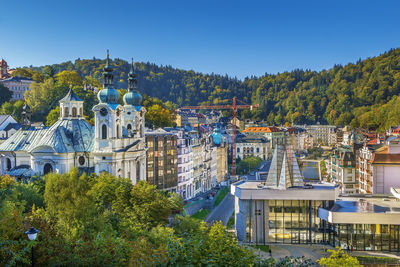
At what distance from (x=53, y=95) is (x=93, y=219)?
86.2 m

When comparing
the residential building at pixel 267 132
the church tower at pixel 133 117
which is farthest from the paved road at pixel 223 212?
the residential building at pixel 267 132

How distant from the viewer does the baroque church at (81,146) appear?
63.4 m

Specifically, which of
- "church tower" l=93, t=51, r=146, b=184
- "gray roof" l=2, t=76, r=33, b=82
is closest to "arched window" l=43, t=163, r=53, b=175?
"church tower" l=93, t=51, r=146, b=184

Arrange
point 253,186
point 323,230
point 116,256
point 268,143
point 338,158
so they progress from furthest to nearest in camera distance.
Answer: point 268,143 < point 338,158 < point 253,186 < point 323,230 < point 116,256

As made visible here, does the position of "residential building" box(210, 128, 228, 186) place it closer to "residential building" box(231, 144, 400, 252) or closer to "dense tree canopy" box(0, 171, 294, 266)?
"dense tree canopy" box(0, 171, 294, 266)

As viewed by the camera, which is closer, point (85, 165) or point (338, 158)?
point (85, 165)

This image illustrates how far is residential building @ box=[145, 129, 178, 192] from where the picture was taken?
248 feet

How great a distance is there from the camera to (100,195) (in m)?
48.0

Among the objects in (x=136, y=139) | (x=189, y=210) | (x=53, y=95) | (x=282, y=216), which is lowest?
(x=189, y=210)

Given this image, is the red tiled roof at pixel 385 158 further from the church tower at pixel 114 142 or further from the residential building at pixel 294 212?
the church tower at pixel 114 142

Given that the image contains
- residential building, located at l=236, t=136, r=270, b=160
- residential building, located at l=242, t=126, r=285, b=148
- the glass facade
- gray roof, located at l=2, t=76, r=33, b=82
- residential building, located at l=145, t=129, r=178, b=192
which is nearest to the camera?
the glass facade

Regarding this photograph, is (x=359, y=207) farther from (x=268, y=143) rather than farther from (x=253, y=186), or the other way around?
(x=268, y=143)

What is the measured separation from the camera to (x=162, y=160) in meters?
76.9

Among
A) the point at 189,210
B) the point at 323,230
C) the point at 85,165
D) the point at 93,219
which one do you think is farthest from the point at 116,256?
the point at 189,210
